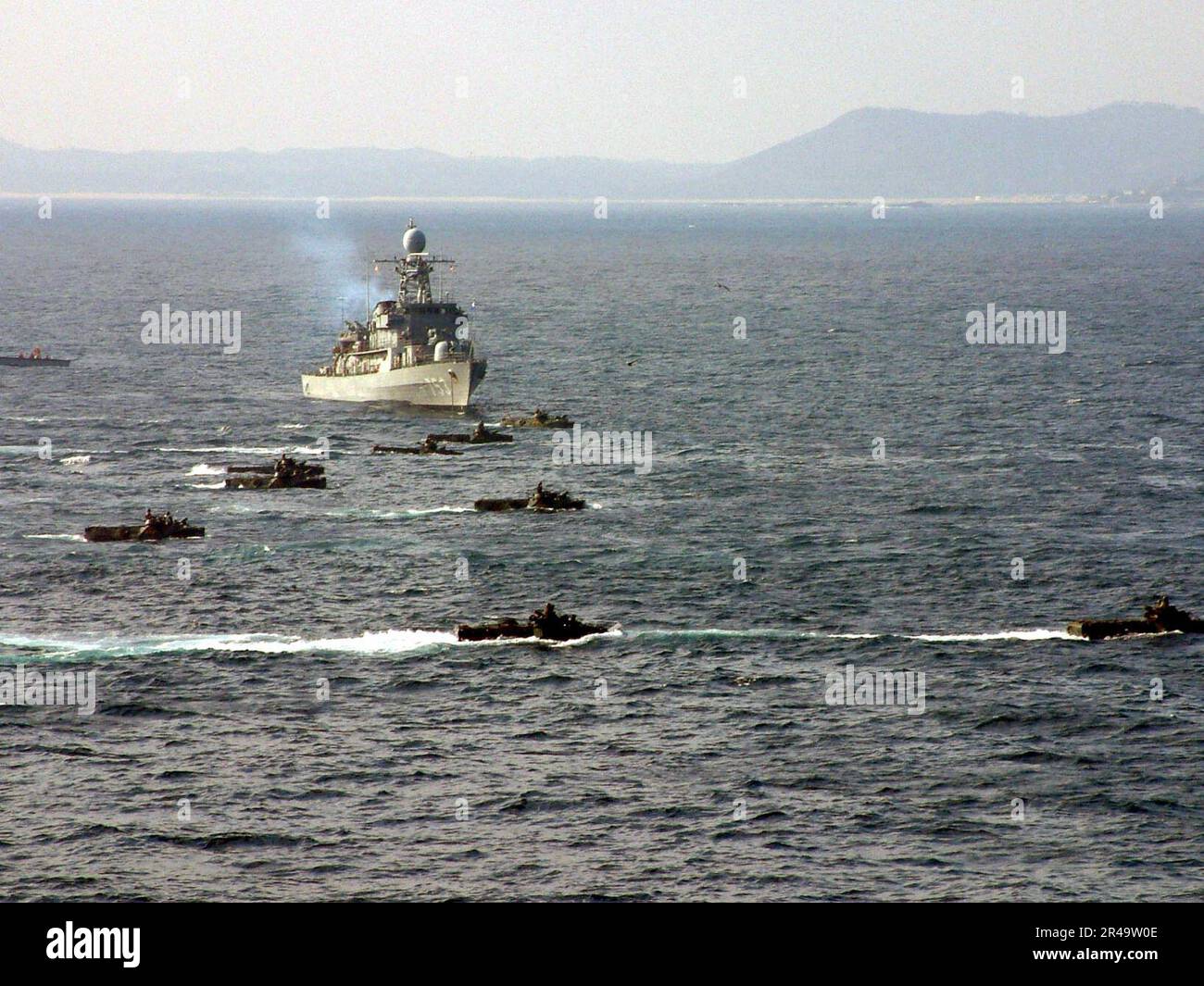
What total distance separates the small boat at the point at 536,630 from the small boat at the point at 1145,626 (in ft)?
78.8

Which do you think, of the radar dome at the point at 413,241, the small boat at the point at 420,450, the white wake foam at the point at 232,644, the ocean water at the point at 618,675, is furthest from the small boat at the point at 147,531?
the radar dome at the point at 413,241

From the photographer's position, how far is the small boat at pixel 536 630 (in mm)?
74938

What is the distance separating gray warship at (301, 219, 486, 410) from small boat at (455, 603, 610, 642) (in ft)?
247

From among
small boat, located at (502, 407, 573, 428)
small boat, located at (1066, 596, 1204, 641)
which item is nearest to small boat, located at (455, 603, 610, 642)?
small boat, located at (1066, 596, 1204, 641)

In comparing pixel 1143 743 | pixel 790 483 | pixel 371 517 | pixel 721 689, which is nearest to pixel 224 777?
pixel 721 689

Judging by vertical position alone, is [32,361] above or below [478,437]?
above

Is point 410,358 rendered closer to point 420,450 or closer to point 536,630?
point 420,450

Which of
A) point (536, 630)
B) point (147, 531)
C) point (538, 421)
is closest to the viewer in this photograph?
point (536, 630)

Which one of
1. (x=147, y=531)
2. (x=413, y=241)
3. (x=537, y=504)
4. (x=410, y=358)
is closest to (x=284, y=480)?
(x=147, y=531)

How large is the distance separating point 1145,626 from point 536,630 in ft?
96.4

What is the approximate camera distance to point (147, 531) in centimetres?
9462

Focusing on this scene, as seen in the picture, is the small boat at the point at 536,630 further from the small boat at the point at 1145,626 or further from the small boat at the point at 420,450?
the small boat at the point at 420,450

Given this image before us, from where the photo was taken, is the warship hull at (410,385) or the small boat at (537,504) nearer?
the small boat at (537,504)
